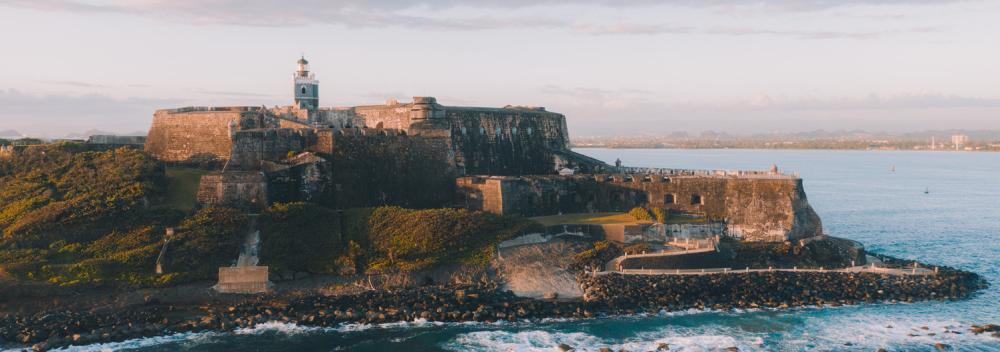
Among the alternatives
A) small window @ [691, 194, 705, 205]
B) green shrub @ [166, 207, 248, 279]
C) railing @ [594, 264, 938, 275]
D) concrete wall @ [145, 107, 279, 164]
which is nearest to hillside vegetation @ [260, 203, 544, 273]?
green shrub @ [166, 207, 248, 279]

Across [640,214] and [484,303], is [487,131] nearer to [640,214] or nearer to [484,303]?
[640,214]

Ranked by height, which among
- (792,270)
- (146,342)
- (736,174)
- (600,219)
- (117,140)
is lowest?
(146,342)

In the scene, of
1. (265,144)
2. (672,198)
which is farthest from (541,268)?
(265,144)

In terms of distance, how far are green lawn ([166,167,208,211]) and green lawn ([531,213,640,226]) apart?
723 inches

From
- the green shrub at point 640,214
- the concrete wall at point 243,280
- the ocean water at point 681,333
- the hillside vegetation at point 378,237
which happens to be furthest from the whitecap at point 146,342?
the green shrub at point 640,214

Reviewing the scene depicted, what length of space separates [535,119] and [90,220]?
99.9ft

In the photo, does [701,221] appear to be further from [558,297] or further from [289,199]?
[289,199]

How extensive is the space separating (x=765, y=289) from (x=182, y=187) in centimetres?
3042

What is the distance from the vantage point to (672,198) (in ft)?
157

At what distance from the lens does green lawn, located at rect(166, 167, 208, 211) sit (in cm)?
4228

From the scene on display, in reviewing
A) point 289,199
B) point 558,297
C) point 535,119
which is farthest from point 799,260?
point 289,199

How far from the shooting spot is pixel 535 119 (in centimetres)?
5919

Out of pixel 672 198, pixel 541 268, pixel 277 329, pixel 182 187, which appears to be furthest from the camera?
pixel 672 198

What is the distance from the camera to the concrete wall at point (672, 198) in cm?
4512
